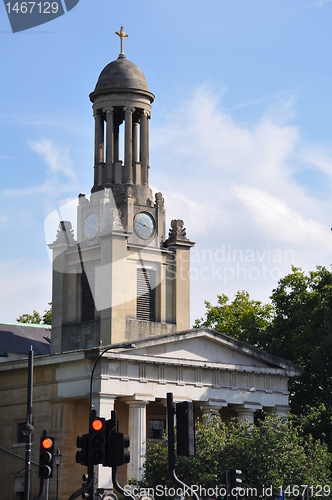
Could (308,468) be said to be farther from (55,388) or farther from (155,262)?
(155,262)

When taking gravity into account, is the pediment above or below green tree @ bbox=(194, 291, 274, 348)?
below

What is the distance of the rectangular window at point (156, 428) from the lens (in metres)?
62.8

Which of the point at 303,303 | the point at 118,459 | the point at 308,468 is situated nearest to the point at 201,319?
the point at 303,303

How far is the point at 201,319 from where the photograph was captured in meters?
88.3

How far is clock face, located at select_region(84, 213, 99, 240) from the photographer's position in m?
67.6

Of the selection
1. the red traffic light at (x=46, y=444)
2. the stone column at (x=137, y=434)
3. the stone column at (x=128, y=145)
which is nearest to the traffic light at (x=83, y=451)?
the red traffic light at (x=46, y=444)

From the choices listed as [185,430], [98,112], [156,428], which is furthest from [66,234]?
[185,430]

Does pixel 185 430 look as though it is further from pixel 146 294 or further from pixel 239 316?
pixel 239 316

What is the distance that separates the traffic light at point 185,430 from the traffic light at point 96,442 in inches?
77.3

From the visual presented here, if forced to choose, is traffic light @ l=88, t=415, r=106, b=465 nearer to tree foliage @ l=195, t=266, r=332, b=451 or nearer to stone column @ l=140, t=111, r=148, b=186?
tree foliage @ l=195, t=266, r=332, b=451

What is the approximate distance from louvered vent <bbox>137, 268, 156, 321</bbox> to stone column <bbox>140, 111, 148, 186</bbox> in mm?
6848

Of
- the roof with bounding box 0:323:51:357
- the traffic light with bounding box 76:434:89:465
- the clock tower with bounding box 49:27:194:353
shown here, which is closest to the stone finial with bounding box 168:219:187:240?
the clock tower with bounding box 49:27:194:353

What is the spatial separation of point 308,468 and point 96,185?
2843cm

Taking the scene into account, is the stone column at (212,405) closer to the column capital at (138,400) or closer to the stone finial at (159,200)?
the column capital at (138,400)
